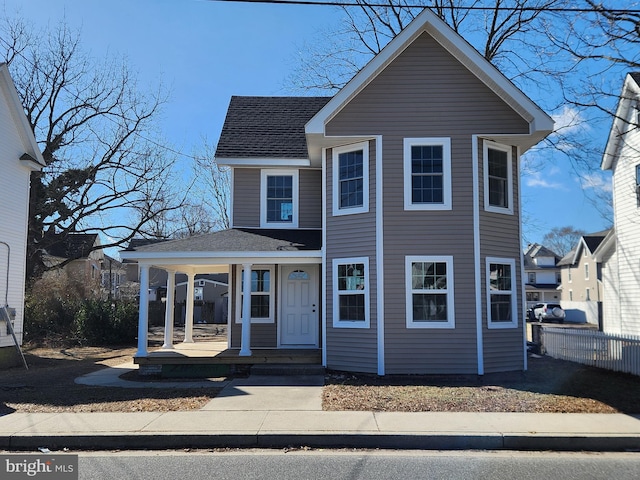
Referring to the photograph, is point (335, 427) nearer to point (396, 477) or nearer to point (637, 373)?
point (396, 477)

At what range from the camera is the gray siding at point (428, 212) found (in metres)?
12.0

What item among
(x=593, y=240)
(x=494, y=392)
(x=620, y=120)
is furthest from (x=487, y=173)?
(x=593, y=240)

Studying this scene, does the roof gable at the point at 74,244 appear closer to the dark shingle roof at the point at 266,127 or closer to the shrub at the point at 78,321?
the shrub at the point at 78,321

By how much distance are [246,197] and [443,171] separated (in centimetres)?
607

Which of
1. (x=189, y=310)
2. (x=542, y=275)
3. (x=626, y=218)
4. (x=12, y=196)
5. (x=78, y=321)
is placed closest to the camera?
(x=12, y=196)

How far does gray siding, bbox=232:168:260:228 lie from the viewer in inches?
610

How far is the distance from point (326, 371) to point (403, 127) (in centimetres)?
622

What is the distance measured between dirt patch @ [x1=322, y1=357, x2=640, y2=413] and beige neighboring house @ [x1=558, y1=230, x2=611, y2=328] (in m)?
30.3

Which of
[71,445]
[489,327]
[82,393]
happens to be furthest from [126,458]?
[489,327]

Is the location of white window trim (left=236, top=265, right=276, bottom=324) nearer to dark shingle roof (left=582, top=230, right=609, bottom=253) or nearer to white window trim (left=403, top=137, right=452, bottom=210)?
white window trim (left=403, top=137, right=452, bottom=210)

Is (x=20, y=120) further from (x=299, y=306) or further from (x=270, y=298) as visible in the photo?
(x=299, y=306)

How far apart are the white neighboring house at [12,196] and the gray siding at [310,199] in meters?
9.26

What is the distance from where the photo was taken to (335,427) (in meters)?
7.39

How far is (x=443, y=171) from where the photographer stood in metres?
12.4
